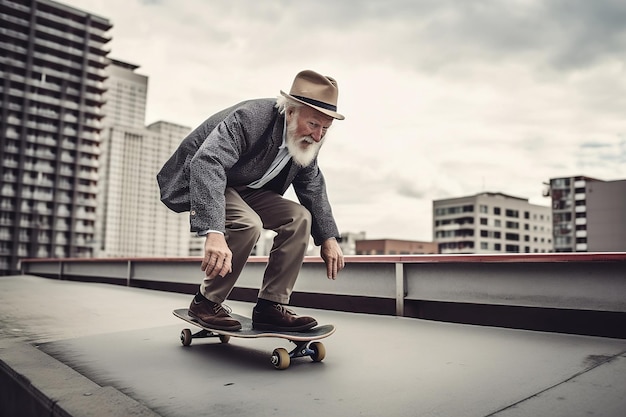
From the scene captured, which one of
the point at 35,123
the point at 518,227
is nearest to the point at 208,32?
the point at 35,123

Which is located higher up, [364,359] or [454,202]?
[454,202]

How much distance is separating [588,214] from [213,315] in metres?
99.4

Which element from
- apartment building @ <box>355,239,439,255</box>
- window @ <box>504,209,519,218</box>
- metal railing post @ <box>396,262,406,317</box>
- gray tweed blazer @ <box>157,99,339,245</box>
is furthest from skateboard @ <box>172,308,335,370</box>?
window @ <box>504,209,519,218</box>

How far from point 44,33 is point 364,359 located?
105m

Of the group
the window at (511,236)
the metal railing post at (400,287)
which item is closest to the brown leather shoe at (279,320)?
the metal railing post at (400,287)

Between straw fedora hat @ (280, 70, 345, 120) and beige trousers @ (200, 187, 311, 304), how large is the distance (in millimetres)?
644

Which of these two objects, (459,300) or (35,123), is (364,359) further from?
(35,123)

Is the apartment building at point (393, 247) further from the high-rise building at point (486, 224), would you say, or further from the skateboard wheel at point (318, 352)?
the skateboard wheel at point (318, 352)

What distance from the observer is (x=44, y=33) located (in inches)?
3556

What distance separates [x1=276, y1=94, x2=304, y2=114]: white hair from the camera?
2779mm

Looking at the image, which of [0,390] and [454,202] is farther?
[454,202]

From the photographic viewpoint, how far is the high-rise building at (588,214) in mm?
86375

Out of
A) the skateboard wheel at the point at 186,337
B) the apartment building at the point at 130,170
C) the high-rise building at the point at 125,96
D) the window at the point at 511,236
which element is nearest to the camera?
the skateboard wheel at the point at 186,337

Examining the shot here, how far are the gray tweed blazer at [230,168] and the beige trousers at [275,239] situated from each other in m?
0.16
